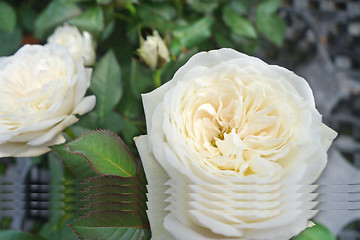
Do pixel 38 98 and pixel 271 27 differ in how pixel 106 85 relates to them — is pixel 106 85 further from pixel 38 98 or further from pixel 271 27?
pixel 271 27

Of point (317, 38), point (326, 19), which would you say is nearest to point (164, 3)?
point (317, 38)

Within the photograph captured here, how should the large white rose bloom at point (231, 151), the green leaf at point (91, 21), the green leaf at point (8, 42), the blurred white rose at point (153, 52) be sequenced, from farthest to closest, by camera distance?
the green leaf at point (8, 42), the green leaf at point (91, 21), the blurred white rose at point (153, 52), the large white rose bloom at point (231, 151)

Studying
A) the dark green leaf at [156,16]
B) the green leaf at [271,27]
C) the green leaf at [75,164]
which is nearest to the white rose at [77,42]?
the dark green leaf at [156,16]

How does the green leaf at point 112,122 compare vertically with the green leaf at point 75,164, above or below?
below

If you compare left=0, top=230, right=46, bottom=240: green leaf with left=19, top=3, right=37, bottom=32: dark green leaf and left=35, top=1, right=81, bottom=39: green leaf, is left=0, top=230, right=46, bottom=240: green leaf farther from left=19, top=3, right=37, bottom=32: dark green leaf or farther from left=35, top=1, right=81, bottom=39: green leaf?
left=19, top=3, right=37, bottom=32: dark green leaf

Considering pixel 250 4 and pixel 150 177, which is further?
pixel 250 4

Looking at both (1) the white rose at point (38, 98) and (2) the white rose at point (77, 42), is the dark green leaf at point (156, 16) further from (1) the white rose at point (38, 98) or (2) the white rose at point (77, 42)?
(1) the white rose at point (38, 98)

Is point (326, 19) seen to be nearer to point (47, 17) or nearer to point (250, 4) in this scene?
point (250, 4)
